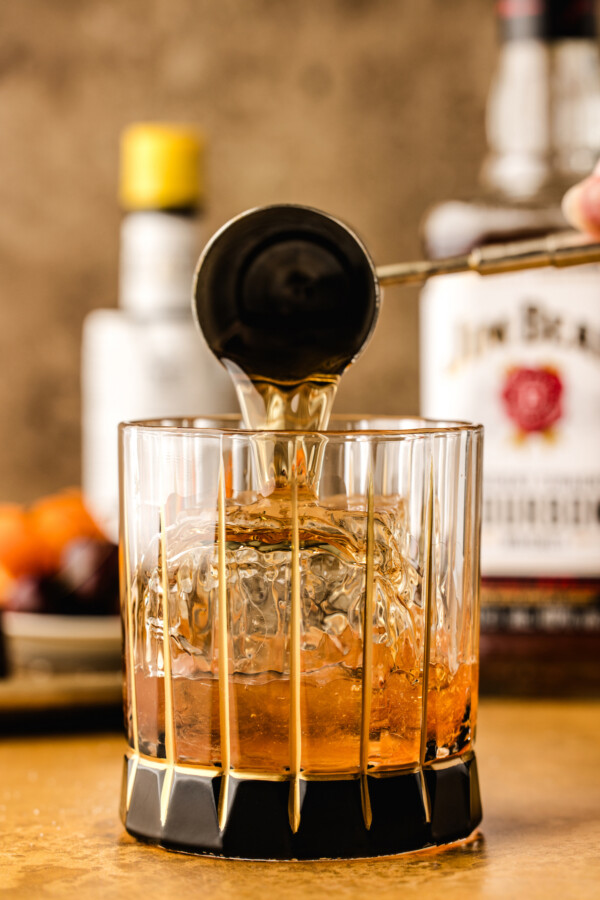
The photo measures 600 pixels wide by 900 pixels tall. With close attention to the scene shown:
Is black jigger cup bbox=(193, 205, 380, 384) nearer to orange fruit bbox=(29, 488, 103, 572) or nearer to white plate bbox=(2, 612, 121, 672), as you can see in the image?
white plate bbox=(2, 612, 121, 672)

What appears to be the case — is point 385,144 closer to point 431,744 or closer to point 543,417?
point 543,417

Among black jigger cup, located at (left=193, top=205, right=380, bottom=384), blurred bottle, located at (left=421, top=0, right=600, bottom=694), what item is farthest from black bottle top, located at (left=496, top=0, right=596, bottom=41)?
black jigger cup, located at (left=193, top=205, right=380, bottom=384)

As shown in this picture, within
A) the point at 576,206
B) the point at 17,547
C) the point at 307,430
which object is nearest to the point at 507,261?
the point at 576,206

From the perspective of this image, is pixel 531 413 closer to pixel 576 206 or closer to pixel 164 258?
pixel 576 206

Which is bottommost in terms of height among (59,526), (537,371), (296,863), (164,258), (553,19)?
(296,863)

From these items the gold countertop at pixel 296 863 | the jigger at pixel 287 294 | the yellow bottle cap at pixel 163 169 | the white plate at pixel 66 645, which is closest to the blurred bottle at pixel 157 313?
the yellow bottle cap at pixel 163 169

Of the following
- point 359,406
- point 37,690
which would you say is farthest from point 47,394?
point 37,690
